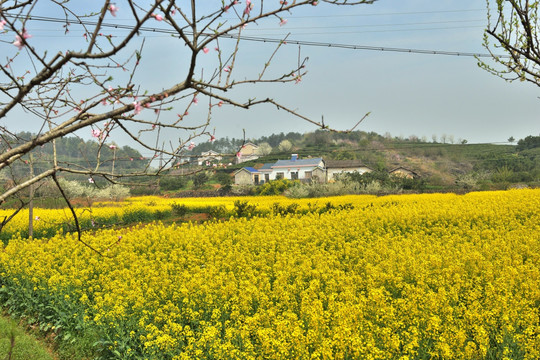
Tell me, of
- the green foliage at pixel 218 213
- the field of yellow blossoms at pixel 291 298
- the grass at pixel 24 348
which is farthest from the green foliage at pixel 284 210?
the grass at pixel 24 348

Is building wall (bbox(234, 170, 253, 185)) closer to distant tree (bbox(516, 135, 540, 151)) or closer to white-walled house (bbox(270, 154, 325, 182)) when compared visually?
white-walled house (bbox(270, 154, 325, 182))

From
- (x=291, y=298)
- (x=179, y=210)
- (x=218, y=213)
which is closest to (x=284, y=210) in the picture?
(x=218, y=213)

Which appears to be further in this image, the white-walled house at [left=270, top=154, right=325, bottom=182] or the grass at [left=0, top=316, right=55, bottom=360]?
the white-walled house at [left=270, top=154, right=325, bottom=182]

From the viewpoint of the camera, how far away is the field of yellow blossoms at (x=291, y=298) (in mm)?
4965

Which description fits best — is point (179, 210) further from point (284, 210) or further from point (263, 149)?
point (263, 149)

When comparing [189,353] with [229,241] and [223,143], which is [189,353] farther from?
[223,143]

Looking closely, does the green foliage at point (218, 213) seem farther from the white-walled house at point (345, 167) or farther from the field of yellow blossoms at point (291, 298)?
the white-walled house at point (345, 167)

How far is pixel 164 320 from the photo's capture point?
259 inches

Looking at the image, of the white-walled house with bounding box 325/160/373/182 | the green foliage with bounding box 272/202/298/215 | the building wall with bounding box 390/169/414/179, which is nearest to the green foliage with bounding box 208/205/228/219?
the green foliage with bounding box 272/202/298/215

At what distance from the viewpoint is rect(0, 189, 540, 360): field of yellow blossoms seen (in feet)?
16.3

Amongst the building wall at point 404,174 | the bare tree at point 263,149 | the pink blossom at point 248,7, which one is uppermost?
the bare tree at point 263,149

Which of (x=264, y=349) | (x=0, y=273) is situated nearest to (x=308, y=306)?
(x=264, y=349)

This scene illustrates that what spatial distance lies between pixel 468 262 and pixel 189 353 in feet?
20.9

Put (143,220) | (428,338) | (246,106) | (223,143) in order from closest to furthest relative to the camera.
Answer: (246,106)
(428,338)
(143,220)
(223,143)
